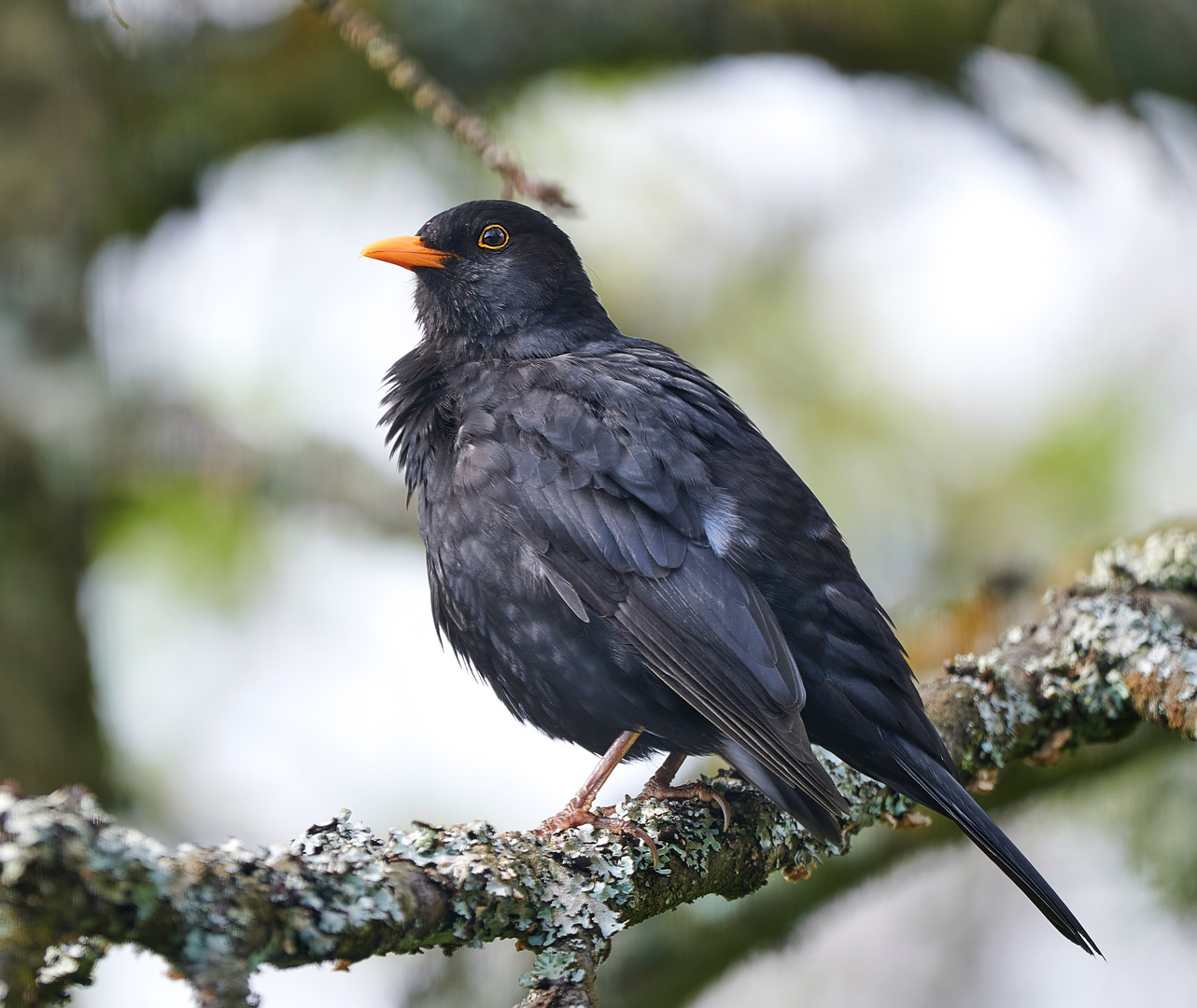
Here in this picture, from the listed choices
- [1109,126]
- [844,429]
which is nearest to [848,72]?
[1109,126]

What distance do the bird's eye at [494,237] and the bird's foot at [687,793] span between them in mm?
2116

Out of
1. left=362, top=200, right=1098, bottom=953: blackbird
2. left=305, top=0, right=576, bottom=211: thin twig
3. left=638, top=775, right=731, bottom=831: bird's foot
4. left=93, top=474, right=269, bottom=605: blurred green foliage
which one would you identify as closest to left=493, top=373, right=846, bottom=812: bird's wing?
left=362, top=200, right=1098, bottom=953: blackbird

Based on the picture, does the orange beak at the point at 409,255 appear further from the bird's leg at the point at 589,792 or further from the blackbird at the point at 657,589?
the bird's leg at the point at 589,792

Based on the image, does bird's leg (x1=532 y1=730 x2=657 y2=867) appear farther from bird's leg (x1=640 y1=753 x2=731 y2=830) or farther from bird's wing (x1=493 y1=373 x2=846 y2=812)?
bird's wing (x1=493 y1=373 x2=846 y2=812)

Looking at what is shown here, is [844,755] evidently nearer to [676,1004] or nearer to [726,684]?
[726,684]

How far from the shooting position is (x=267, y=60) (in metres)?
4.95

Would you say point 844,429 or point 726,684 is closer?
point 726,684

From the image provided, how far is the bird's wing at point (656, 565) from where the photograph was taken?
9.39ft

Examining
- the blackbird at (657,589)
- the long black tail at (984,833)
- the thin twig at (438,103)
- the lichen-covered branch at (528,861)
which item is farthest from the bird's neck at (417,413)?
the long black tail at (984,833)

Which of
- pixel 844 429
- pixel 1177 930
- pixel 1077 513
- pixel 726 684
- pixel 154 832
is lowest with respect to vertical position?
pixel 1177 930

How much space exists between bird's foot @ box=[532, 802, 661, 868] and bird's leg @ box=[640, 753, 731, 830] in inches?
8.0

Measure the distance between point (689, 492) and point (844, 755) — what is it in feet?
2.80

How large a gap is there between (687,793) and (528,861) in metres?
0.92

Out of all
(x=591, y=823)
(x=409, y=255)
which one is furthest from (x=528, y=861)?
(x=409, y=255)
